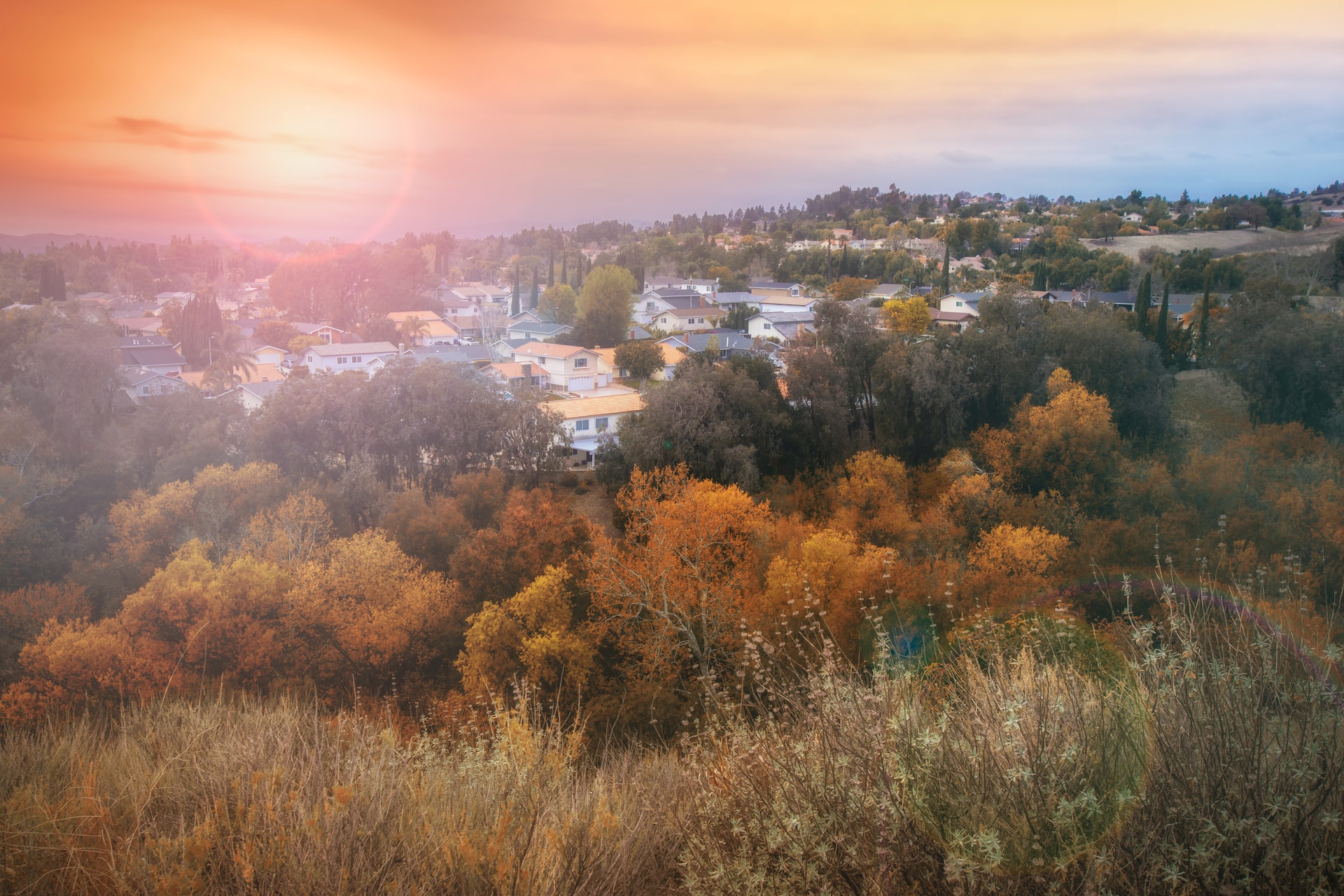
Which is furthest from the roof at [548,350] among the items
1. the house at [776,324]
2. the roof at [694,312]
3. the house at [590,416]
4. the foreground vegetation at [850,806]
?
the foreground vegetation at [850,806]

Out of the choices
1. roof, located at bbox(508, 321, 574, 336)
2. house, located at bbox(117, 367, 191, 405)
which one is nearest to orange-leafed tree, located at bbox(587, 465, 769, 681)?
house, located at bbox(117, 367, 191, 405)

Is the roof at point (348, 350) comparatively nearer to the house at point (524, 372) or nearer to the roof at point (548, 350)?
the house at point (524, 372)

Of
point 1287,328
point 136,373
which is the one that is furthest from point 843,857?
point 136,373

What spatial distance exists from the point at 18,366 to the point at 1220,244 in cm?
2925

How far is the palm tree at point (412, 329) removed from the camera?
982 inches

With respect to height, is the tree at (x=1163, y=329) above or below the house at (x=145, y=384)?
above

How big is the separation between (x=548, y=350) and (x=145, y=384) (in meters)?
8.83

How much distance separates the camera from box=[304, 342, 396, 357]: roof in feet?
63.1

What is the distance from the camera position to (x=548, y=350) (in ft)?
67.5

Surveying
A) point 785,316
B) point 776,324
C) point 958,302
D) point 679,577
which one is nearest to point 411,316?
point 776,324

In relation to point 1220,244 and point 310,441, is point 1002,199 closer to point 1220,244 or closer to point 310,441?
point 1220,244

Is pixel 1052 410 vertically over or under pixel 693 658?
over

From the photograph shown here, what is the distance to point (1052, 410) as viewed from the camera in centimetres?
1202

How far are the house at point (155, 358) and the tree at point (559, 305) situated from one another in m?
14.5
